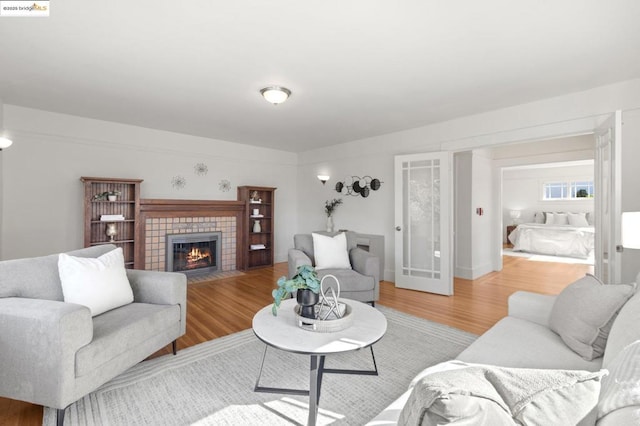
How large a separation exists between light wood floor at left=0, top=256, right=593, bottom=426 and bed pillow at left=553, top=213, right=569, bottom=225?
3.37 metres

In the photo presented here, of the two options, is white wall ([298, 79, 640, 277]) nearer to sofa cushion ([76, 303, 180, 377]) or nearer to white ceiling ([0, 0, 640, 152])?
white ceiling ([0, 0, 640, 152])

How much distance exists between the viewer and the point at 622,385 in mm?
797

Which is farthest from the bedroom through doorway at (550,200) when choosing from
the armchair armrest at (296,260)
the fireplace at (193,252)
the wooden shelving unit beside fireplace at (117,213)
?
the wooden shelving unit beside fireplace at (117,213)

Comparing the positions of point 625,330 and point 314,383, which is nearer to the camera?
point 625,330

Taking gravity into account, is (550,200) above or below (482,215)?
above

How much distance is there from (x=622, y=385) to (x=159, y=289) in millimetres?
2705

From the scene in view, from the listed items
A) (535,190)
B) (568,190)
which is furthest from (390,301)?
(568,190)

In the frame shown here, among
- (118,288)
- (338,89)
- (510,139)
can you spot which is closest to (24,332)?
(118,288)

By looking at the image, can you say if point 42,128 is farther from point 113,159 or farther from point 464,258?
point 464,258

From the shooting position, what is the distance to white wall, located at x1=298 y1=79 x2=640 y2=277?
10.8 ft

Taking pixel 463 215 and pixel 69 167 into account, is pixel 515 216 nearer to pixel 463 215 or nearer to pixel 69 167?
pixel 463 215

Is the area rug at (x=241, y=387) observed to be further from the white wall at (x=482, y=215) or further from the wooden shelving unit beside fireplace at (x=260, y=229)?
the wooden shelving unit beside fireplace at (x=260, y=229)

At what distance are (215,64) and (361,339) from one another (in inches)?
101

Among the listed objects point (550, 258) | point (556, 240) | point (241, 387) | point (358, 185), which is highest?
point (358, 185)
